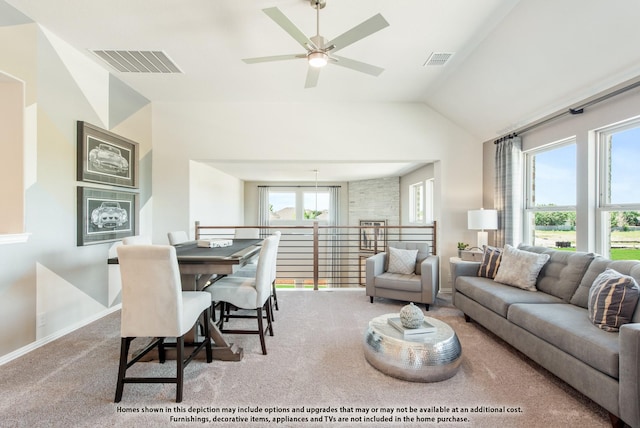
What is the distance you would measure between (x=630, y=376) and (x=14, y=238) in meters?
4.19

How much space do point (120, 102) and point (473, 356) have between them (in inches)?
189

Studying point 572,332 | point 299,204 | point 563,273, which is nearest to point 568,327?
point 572,332

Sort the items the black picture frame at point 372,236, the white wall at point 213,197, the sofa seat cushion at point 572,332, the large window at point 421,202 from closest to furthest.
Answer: the sofa seat cushion at point 572,332 < the white wall at point 213,197 < the large window at point 421,202 < the black picture frame at point 372,236

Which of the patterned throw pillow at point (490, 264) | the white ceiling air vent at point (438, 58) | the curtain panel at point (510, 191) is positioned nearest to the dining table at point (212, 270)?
the patterned throw pillow at point (490, 264)

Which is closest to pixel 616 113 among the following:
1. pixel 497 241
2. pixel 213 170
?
pixel 497 241

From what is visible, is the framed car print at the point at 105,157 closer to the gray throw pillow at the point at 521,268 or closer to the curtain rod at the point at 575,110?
the gray throw pillow at the point at 521,268

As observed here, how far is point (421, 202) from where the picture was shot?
6633 millimetres

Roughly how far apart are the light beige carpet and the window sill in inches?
38.3

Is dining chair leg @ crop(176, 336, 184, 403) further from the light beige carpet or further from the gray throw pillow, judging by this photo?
the gray throw pillow

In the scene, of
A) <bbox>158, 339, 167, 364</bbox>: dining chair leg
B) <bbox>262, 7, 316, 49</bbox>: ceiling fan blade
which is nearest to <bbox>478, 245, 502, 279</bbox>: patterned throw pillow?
<bbox>262, 7, 316, 49</bbox>: ceiling fan blade

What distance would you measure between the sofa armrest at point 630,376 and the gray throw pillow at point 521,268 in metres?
1.40

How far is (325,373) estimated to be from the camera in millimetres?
2197

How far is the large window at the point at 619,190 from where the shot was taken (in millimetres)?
2645

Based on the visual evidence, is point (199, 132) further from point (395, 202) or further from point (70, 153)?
point (395, 202)
